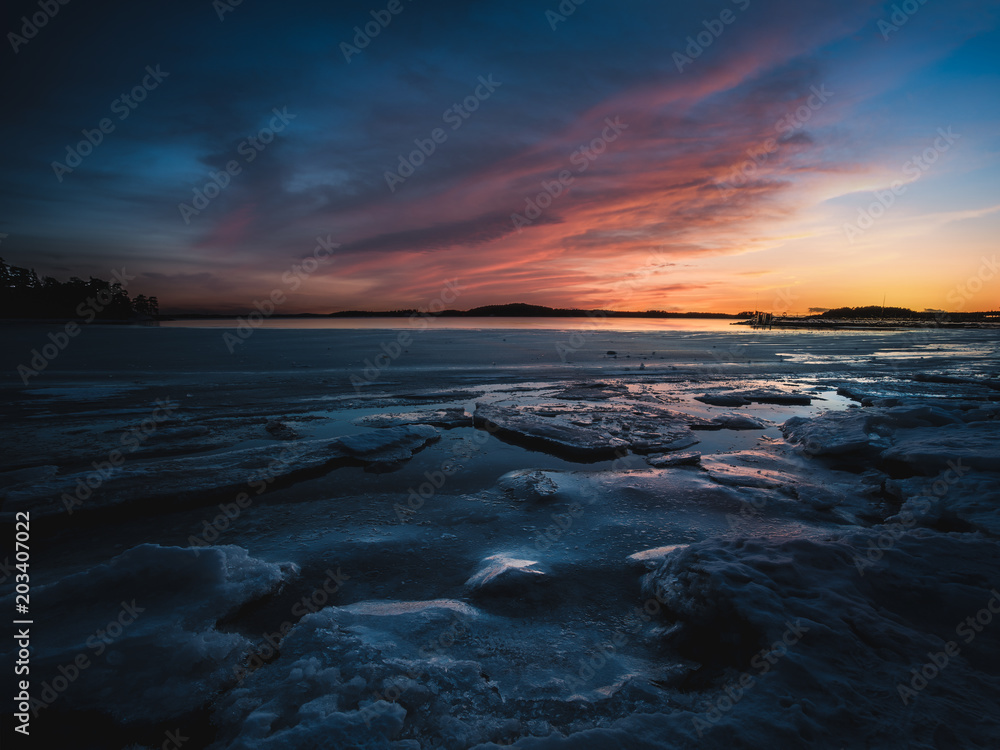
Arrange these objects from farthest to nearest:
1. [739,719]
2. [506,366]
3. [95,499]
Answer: [506,366]
[95,499]
[739,719]

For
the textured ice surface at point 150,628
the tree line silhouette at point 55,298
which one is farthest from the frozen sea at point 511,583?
the tree line silhouette at point 55,298

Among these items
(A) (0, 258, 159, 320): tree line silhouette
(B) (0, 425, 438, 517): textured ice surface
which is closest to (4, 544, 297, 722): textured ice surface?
(B) (0, 425, 438, 517): textured ice surface

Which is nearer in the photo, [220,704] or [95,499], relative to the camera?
[220,704]

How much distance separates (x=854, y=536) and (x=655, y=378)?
9.89 meters

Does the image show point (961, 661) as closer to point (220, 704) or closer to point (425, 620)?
point (425, 620)

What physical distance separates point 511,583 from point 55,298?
9458cm

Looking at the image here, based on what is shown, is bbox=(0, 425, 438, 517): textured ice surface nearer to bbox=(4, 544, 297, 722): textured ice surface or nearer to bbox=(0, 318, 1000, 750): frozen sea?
bbox=(0, 318, 1000, 750): frozen sea

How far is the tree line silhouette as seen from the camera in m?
59.7

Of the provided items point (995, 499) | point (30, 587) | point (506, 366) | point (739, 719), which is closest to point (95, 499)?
point (30, 587)

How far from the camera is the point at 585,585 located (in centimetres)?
292

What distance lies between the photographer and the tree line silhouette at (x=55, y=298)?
59.7 metres

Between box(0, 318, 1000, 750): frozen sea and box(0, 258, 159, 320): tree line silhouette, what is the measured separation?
262ft

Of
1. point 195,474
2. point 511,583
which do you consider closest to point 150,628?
point 511,583

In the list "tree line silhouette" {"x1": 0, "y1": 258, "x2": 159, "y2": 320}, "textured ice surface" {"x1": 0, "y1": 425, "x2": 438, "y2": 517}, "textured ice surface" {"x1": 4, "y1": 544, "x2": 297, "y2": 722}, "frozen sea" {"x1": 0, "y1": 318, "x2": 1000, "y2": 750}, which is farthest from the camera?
"tree line silhouette" {"x1": 0, "y1": 258, "x2": 159, "y2": 320}
